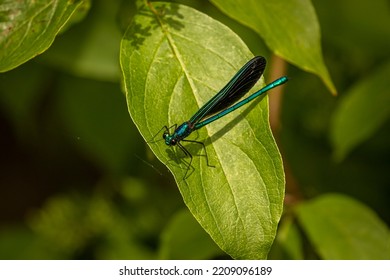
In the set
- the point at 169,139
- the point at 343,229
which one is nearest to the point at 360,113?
the point at 343,229

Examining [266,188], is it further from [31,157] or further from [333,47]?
[31,157]

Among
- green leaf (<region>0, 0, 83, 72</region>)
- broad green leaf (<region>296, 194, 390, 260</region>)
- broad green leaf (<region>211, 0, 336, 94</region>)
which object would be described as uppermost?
green leaf (<region>0, 0, 83, 72</region>)

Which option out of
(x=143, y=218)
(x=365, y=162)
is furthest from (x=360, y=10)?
(x=143, y=218)

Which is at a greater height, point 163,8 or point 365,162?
point 163,8

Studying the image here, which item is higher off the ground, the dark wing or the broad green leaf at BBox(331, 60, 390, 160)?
the dark wing

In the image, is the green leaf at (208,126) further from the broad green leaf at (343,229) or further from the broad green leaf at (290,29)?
the broad green leaf at (343,229)

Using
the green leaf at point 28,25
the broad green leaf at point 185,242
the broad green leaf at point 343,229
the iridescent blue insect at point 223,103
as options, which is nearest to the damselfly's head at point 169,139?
the iridescent blue insect at point 223,103

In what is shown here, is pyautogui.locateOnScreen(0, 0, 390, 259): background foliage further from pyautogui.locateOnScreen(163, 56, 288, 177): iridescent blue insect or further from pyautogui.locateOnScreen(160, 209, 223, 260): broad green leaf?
pyautogui.locateOnScreen(163, 56, 288, 177): iridescent blue insect

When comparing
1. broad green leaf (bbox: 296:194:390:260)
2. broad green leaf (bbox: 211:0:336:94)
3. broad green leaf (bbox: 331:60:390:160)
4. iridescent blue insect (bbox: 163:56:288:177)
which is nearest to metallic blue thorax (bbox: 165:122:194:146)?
iridescent blue insect (bbox: 163:56:288:177)
